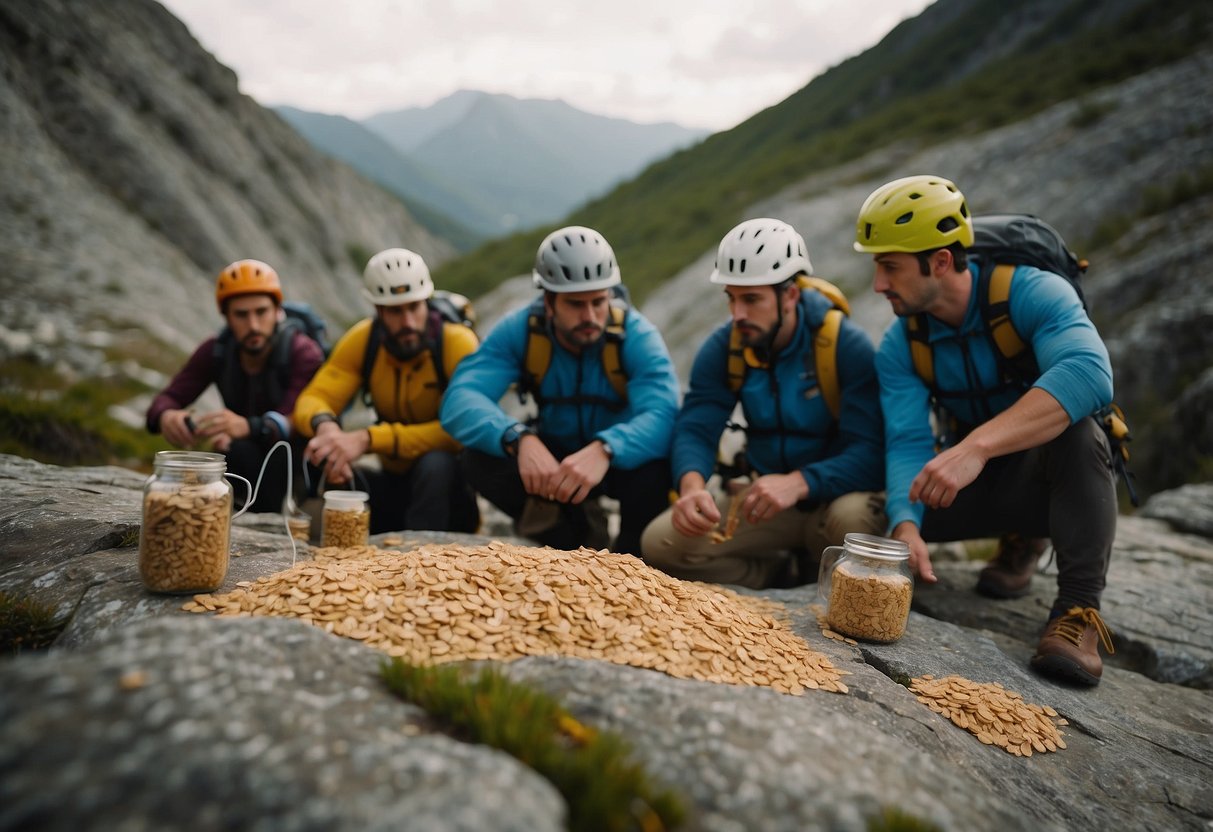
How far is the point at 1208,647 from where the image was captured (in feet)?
19.8

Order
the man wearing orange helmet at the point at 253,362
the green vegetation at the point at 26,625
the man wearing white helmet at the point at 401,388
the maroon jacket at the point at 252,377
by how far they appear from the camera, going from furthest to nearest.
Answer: the maroon jacket at the point at 252,377 < the man wearing orange helmet at the point at 253,362 < the man wearing white helmet at the point at 401,388 < the green vegetation at the point at 26,625

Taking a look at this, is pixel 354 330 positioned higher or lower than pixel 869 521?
higher

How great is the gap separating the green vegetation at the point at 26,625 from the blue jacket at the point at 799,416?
4.53 meters

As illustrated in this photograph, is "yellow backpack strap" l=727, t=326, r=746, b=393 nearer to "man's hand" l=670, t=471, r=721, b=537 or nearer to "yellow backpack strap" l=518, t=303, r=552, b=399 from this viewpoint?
"man's hand" l=670, t=471, r=721, b=537

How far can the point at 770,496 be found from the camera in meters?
6.11

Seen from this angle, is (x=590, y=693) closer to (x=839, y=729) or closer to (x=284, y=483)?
(x=839, y=729)

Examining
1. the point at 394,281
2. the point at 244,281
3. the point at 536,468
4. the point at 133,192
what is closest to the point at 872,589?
the point at 536,468

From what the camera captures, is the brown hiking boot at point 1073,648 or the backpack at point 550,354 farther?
the backpack at point 550,354

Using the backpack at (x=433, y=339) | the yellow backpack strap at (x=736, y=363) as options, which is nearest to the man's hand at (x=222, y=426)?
the backpack at (x=433, y=339)

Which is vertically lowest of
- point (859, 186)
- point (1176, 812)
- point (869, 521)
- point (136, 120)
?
point (1176, 812)

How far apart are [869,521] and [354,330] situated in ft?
18.3

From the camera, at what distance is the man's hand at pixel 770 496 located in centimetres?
613

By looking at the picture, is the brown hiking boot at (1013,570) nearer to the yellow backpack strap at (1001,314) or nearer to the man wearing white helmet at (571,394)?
the yellow backpack strap at (1001,314)

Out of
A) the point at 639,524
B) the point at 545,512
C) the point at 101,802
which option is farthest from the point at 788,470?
the point at 101,802
